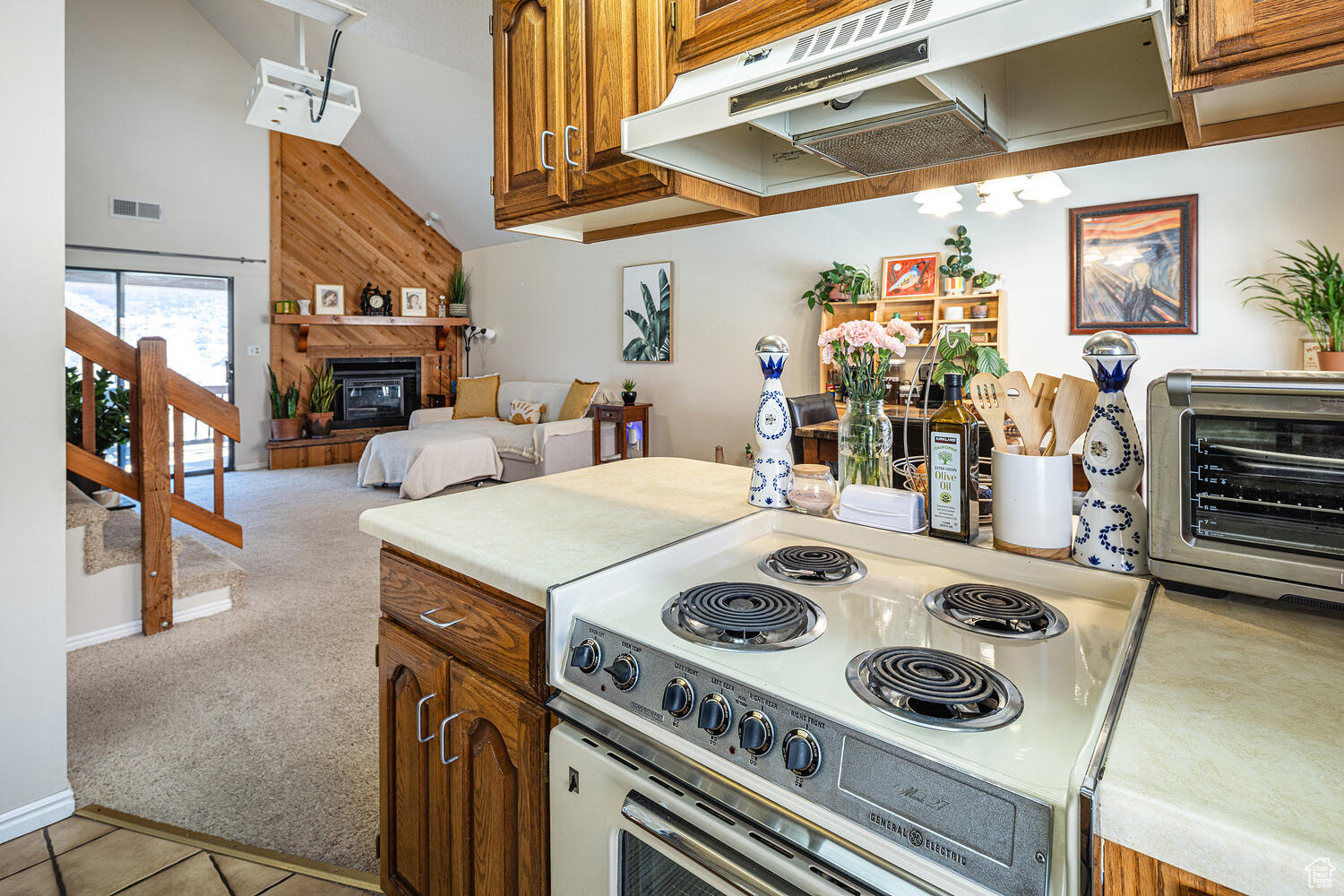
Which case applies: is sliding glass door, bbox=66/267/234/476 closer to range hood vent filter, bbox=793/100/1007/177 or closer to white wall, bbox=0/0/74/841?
white wall, bbox=0/0/74/841

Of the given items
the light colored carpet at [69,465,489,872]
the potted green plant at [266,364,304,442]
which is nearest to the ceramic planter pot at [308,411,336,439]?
the potted green plant at [266,364,304,442]

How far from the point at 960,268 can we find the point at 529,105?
11.2 feet

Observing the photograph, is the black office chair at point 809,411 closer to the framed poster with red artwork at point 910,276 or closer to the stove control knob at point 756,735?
the framed poster with red artwork at point 910,276

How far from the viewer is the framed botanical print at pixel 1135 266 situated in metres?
3.64

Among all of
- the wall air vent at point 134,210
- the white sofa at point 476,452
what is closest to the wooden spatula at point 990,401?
the white sofa at point 476,452

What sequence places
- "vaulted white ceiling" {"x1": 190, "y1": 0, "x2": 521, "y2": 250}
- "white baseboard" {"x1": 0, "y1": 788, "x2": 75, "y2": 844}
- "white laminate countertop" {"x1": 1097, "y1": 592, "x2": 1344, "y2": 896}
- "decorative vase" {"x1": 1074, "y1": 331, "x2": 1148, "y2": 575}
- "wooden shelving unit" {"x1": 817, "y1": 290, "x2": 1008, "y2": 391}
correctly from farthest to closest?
"vaulted white ceiling" {"x1": 190, "y1": 0, "x2": 521, "y2": 250} < "wooden shelving unit" {"x1": 817, "y1": 290, "x2": 1008, "y2": 391} < "white baseboard" {"x1": 0, "y1": 788, "x2": 75, "y2": 844} < "decorative vase" {"x1": 1074, "y1": 331, "x2": 1148, "y2": 575} < "white laminate countertop" {"x1": 1097, "y1": 592, "x2": 1344, "y2": 896}

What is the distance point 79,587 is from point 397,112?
16.8 ft

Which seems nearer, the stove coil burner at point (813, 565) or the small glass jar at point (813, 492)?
the stove coil burner at point (813, 565)

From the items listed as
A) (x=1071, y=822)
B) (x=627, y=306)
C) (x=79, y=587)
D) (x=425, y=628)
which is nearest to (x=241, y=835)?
(x=425, y=628)

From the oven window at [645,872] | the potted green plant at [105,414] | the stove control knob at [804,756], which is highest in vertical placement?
the potted green plant at [105,414]

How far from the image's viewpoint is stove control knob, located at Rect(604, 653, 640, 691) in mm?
891

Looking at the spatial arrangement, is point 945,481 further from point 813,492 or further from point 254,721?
point 254,721

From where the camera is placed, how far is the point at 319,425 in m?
7.11

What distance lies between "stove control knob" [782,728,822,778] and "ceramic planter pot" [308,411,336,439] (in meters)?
7.45
